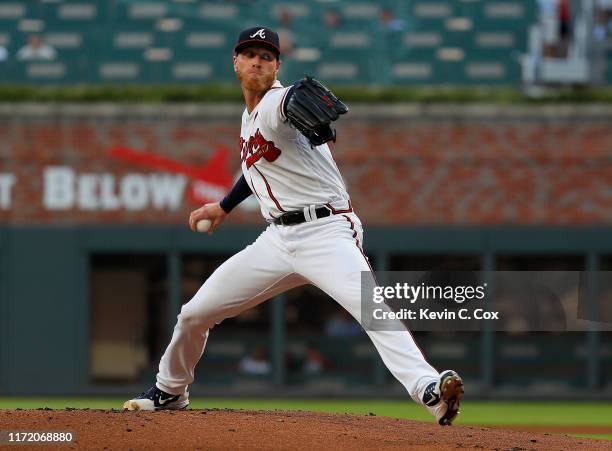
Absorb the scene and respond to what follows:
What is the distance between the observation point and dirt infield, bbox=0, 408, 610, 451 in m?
5.10

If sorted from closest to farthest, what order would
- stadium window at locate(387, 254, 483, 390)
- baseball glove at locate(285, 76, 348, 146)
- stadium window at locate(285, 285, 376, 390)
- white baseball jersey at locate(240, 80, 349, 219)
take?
baseball glove at locate(285, 76, 348, 146) → white baseball jersey at locate(240, 80, 349, 219) → stadium window at locate(387, 254, 483, 390) → stadium window at locate(285, 285, 376, 390)

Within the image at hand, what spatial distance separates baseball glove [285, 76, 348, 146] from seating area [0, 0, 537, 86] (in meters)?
10.1

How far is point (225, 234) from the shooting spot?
15.1 metres

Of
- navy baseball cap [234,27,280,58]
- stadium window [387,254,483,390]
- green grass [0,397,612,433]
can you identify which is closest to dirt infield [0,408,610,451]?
navy baseball cap [234,27,280,58]

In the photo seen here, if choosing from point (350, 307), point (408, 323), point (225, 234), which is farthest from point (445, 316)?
point (225, 234)

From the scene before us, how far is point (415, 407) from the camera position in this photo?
13.9 metres

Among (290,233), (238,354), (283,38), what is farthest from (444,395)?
(283,38)

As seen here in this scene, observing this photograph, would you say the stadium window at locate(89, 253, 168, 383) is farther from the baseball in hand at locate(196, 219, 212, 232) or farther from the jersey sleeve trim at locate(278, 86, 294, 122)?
the jersey sleeve trim at locate(278, 86, 294, 122)

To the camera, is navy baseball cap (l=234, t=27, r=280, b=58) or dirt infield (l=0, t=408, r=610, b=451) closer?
dirt infield (l=0, t=408, r=610, b=451)

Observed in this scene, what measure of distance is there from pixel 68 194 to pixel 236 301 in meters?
10.0

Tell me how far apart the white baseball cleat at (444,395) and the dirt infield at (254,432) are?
0.23 m

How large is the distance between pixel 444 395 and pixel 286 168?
52.8 inches

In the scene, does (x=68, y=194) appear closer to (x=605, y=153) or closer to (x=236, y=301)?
(x=605, y=153)

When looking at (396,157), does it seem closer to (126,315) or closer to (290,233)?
(126,315)
